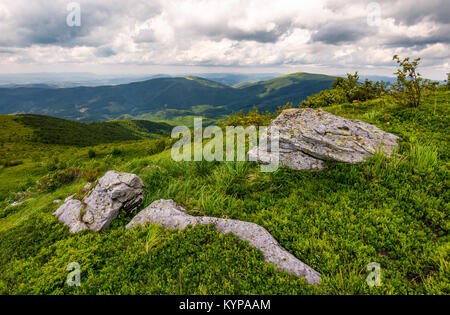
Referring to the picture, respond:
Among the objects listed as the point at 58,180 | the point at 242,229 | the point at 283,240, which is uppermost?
the point at 242,229

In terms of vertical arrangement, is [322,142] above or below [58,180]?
above

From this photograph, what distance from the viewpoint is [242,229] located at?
16.9 feet

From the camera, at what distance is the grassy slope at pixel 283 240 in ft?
12.6

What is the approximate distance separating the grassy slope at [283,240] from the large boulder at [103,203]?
0.34m

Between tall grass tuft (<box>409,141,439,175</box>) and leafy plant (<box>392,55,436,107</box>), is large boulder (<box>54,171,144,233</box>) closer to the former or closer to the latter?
tall grass tuft (<box>409,141,439,175</box>)

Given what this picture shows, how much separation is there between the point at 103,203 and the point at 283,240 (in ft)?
19.8

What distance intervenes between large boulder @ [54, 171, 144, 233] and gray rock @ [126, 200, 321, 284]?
3.42ft

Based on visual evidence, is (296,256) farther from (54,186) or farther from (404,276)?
(54,186)

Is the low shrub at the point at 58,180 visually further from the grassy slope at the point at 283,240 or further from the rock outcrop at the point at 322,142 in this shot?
the rock outcrop at the point at 322,142

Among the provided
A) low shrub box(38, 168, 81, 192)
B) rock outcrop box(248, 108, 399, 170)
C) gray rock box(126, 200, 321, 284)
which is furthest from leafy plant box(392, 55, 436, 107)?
low shrub box(38, 168, 81, 192)

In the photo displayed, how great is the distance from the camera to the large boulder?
6.04 m

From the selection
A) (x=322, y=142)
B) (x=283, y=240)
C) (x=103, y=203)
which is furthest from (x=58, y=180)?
(x=322, y=142)

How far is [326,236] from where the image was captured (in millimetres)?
4824

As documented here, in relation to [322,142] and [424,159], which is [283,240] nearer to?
[322,142]
